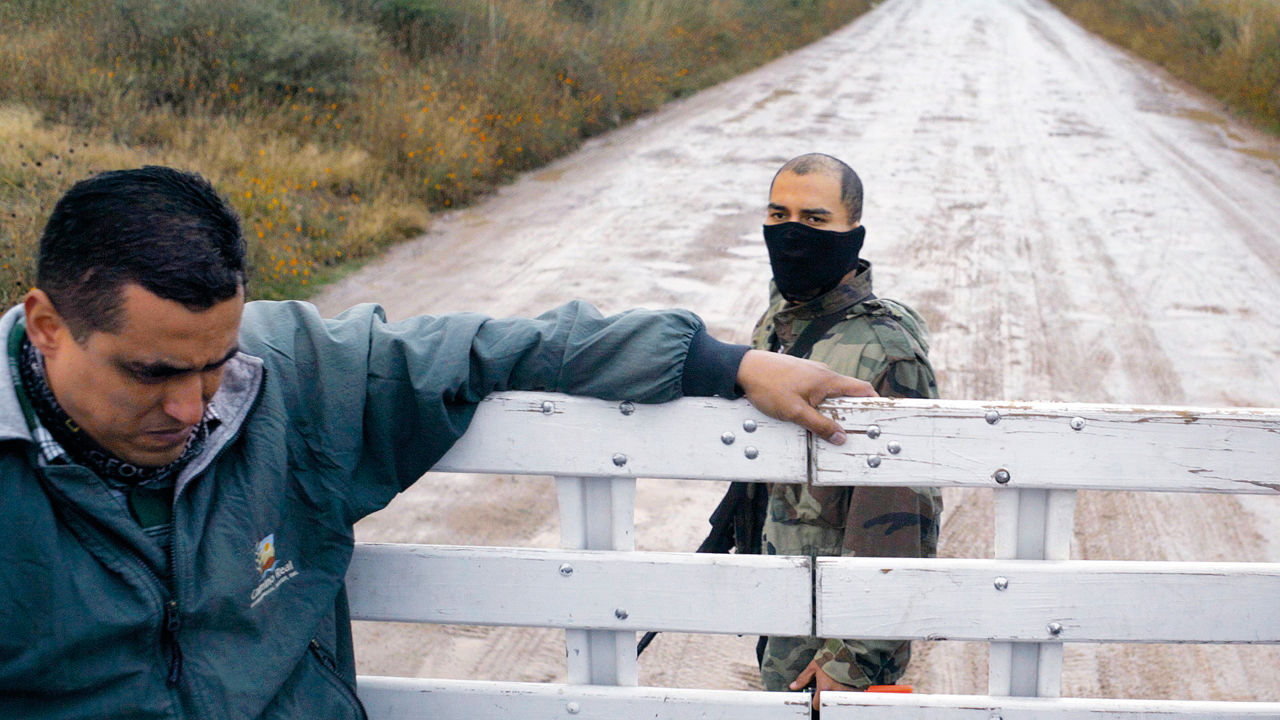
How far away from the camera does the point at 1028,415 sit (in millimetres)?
2006

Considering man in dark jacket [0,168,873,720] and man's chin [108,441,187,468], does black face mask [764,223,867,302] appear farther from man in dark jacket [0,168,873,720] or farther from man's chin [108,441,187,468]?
man's chin [108,441,187,468]

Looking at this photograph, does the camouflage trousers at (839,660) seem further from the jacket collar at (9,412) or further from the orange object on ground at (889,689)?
the jacket collar at (9,412)

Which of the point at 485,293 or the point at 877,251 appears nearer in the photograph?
the point at 485,293

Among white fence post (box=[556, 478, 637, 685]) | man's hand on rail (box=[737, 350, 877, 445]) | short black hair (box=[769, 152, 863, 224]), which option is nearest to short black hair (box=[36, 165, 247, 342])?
white fence post (box=[556, 478, 637, 685])

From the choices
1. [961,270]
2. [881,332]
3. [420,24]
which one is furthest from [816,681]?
[420,24]

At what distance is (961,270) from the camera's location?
8.57 metres

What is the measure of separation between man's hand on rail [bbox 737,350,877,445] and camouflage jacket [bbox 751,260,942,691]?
413mm

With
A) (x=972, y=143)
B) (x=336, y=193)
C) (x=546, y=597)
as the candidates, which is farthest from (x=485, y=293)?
(x=972, y=143)

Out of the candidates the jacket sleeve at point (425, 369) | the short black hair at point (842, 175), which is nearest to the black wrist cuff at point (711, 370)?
the jacket sleeve at point (425, 369)

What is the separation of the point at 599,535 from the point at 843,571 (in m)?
0.47

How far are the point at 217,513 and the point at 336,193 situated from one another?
900 cm

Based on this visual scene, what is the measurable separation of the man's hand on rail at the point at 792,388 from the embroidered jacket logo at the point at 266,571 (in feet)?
2.79

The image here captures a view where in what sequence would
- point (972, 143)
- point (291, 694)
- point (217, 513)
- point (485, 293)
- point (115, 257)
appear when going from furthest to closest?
point (972, 143) → point (485, 293) → point (291, 694) → point (217, 513) → point (115, 257)

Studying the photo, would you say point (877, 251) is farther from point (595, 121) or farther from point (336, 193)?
point (595, 121)
